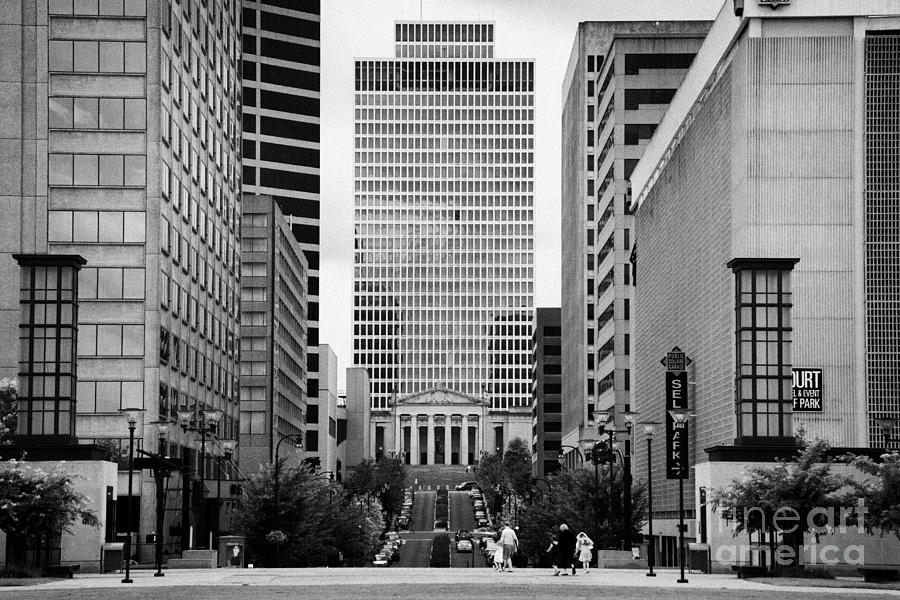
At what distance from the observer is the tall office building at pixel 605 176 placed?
458 feet

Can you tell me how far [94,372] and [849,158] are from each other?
136 ft

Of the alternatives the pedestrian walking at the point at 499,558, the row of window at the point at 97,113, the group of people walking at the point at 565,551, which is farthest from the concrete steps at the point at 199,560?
the row of window at the point at 97,113

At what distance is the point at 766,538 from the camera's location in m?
54.3

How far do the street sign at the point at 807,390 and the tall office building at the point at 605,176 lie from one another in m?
51.6

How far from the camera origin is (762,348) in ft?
188

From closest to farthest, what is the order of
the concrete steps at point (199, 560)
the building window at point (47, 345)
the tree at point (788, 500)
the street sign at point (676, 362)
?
the tree at point (788, 500) < the building window at point (47, 345) < the concrete steps at point (199, 560) < the street sign at point (676, 362)

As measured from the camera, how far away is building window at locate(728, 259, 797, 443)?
187 ft

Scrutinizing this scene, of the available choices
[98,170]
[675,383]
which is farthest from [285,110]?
[98,170]

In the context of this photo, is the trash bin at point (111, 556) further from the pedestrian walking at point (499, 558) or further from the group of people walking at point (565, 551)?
the group of people walking at point (565, 551)

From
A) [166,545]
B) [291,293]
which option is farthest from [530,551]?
[291,293]

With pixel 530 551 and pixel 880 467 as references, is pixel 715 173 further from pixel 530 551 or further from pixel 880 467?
pixel 880 467

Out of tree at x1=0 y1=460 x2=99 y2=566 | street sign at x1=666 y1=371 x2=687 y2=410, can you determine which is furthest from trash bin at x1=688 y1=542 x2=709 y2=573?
street sign at x1=666 y1=371 x2=687 y2=410

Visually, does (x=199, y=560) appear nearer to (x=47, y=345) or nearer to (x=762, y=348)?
(x=47, y=345)

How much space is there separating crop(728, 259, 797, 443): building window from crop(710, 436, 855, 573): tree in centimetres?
495
